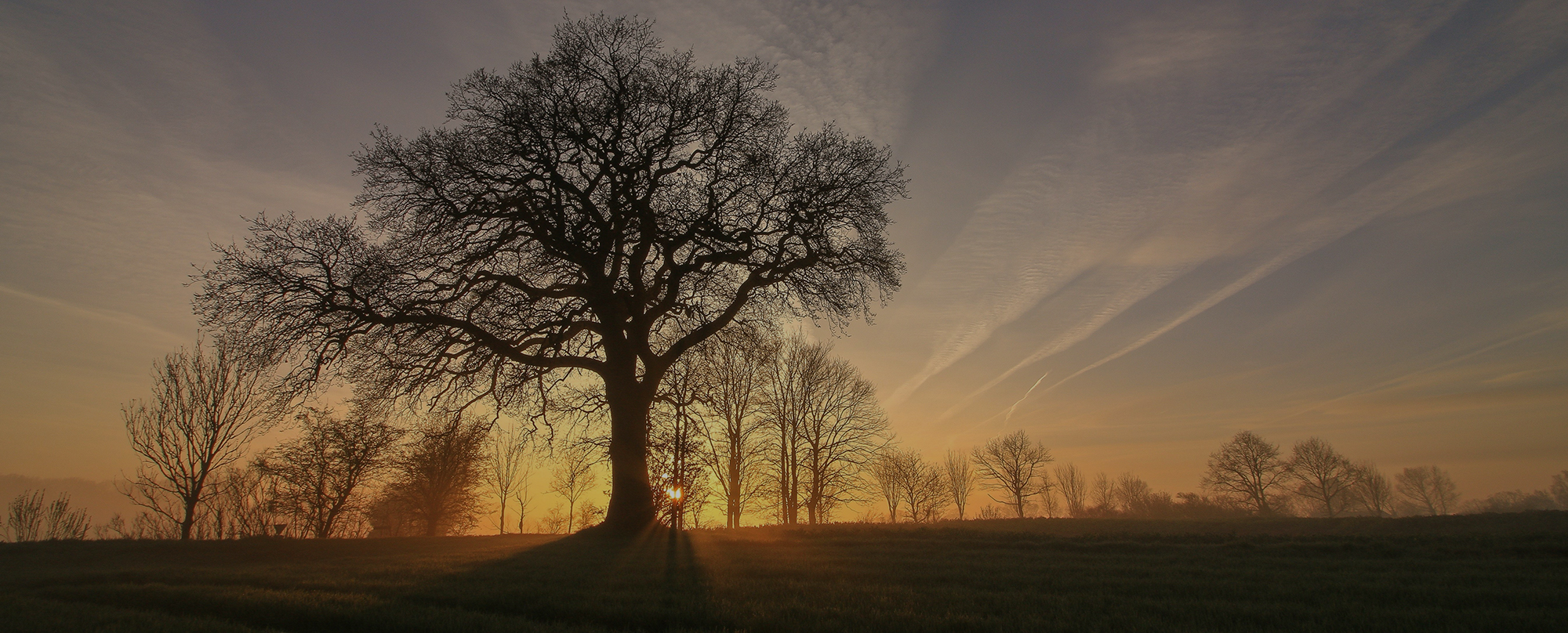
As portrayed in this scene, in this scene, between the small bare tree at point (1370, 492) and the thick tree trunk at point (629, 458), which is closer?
the thick tree trunk at point (629, 458)

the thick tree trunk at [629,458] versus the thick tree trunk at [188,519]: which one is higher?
the thick tree trunk at [629,458]

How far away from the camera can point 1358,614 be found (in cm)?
511

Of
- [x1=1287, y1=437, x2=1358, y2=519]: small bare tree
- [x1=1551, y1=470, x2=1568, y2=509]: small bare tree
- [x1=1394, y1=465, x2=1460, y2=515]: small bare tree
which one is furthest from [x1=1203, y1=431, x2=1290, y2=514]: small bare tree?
[x1=1551, y1=470, x2=1568, y2=509]: small bare tree

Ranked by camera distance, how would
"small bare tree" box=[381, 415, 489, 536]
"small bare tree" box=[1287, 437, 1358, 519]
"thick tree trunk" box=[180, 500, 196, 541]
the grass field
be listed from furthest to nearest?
"small bare tree" box=[1287, 437, 1358, 519] → "small bare tree" box=[381, 415, 489, 536] → "thick tree trunk" box=[180, 500, 196, 541] → the grass field

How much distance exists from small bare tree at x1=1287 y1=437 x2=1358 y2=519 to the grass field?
239 feet

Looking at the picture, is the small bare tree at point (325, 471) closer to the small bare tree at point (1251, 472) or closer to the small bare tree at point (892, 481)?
the small bare tree at point (892, 481)

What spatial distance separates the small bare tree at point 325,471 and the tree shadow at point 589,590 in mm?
26555

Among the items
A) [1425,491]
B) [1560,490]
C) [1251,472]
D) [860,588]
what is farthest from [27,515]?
[1560,490]

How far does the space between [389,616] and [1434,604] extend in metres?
9.22

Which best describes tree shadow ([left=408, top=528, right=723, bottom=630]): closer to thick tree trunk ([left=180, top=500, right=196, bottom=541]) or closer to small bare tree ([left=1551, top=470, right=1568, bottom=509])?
thick tree trunk ([left=180, top=500, right=196, bottom=541])

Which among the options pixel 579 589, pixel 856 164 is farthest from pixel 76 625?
pixel 856 164

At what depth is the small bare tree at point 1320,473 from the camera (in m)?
67.8

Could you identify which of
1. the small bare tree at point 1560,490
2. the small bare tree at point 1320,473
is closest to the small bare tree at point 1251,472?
the small bare tree at point 1320,473

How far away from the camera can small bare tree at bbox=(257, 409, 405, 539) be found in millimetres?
32062
